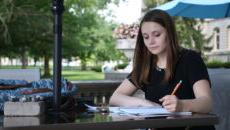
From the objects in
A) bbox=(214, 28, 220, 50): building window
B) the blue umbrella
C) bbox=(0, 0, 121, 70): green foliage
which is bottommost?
bbox=(214, 28, 220, 50): building window

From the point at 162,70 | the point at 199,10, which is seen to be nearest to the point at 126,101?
the point at 162,70

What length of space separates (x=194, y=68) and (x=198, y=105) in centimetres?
36

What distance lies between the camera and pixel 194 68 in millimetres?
2857

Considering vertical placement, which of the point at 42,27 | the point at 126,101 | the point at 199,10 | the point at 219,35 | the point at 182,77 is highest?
the point at 199,10

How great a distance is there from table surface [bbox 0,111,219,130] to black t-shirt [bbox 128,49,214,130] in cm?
53

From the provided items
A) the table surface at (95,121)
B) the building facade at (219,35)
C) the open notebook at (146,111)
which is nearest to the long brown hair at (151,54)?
the open notebook at (146,111)

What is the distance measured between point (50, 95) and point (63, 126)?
551mm

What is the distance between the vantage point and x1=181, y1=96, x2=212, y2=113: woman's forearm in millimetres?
2445

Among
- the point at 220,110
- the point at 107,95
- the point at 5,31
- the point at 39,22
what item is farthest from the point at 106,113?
the point at 39,22

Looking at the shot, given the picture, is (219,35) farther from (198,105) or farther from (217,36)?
(198,105)

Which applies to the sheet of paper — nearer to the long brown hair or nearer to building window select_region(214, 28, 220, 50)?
the long brown hair

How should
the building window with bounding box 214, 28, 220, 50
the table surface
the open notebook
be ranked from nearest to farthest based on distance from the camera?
1. the table surface
2. the open notebook
3. the building window with bounding box 214, 28, 220, 50

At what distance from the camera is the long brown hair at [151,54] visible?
9.01 ft

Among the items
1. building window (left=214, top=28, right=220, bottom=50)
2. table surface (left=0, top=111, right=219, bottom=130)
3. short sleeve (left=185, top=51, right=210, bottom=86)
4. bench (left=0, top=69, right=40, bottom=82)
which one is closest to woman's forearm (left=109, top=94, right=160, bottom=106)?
short sleeve (left=185, top=51, right=210, bottom=86)
